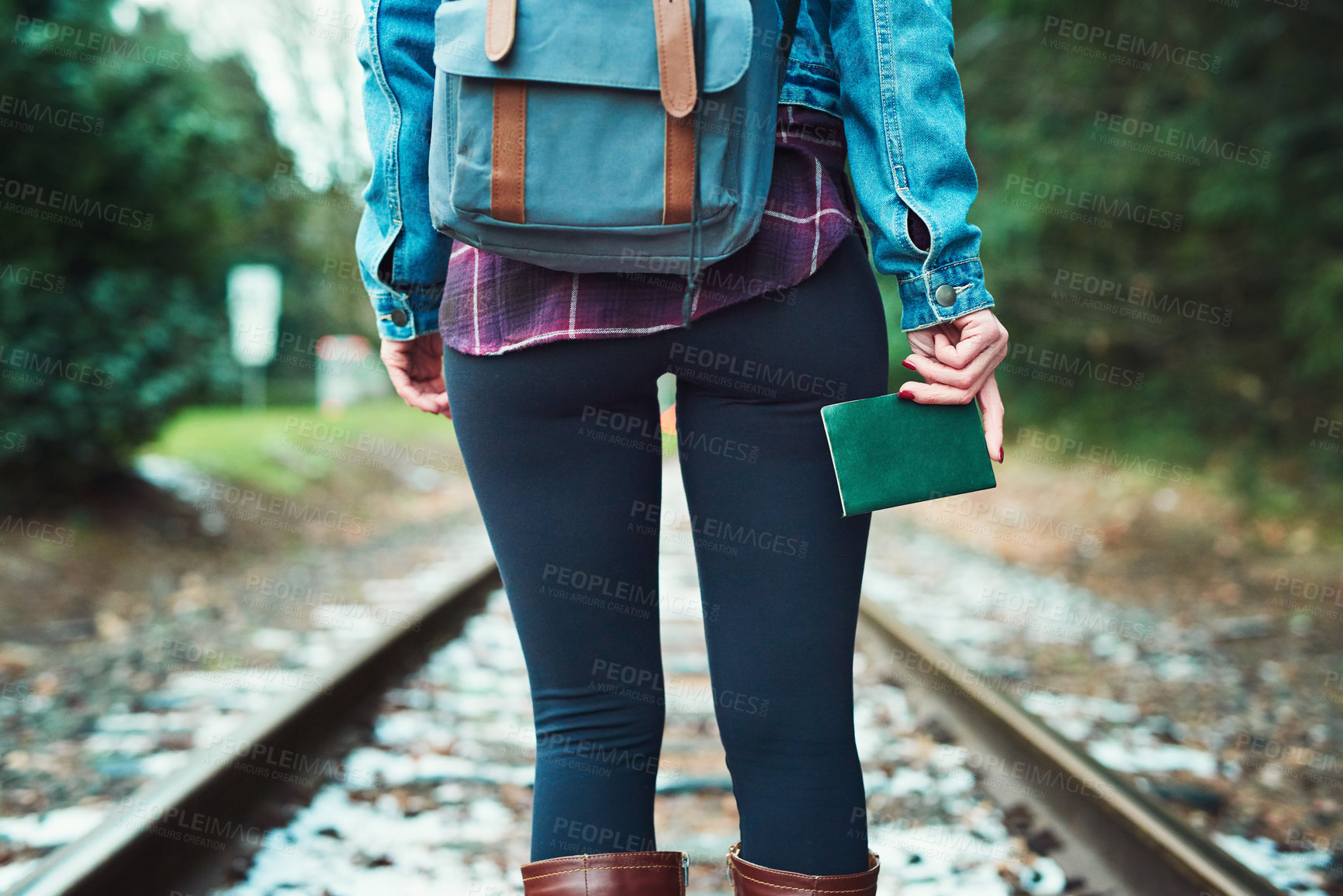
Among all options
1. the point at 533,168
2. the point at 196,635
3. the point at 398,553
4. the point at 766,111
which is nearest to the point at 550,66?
the point at 533,168

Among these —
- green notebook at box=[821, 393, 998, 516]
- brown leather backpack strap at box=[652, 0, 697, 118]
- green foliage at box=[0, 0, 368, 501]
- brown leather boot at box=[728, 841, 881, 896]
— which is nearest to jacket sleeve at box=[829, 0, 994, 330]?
green notebook at box=[821, 393, 998, 516]

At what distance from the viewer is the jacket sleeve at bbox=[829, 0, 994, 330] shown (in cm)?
109

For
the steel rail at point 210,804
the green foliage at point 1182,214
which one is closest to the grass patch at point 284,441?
the steel rail at point 210,804

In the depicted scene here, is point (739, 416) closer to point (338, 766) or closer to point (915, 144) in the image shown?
point (915, 144)

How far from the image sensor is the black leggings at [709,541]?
1.11m

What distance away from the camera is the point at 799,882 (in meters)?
1.16

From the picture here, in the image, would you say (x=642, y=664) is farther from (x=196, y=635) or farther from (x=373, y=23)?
(x=196, y=635)

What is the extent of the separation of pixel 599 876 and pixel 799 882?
229 millimetres

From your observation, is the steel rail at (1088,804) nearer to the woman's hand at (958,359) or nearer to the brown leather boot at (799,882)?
the brown leather boot at (799,882)

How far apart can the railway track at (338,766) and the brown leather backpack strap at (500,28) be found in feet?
5.23

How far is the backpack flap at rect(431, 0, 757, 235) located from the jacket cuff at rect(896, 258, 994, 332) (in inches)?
9.6

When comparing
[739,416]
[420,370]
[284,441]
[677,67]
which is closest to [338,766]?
[420,370]

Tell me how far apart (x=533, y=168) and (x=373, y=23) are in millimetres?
366

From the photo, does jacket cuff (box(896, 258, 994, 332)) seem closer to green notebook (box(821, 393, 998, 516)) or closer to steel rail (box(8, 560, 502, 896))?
green notebook (box(821, 393, 998, 516))
